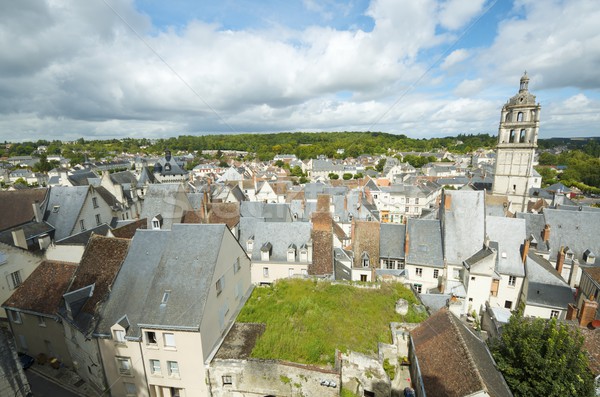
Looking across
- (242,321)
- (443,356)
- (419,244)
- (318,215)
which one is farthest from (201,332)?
(419,244)

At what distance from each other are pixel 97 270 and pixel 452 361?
24.2 metres

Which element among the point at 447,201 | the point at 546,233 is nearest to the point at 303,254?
the point at 447,201

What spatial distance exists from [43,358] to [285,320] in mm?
18637

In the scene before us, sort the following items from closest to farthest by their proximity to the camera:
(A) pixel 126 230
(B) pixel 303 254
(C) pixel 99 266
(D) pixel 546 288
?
(C) pixel 99 266, (D) pixel 546 288, (B) pixel 303 254, (A) pixel 126 230

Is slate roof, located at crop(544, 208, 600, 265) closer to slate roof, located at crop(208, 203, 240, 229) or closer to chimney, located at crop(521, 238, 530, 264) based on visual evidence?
chimney, located at crop(521, 238, 530, 264)

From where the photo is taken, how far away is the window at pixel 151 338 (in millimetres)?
17047

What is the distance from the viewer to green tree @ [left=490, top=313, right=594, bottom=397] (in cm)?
1464

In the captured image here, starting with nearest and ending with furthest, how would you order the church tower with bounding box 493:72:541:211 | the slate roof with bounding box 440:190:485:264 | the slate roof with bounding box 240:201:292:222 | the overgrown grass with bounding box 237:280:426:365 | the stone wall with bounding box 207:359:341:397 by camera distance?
the stone wall with bounding box 207:359:341:397
the overgrown grass with bounding box 237:280:426:365
the slate roof with bounding box 440:190:485:264
the slate roof with bounding box 240:201:292:222
the church tower with bounding box 493:72:541:211

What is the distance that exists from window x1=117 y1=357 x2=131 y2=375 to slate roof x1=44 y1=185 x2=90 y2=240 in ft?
71.4

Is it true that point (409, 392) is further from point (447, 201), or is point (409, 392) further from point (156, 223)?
point (156, 223)

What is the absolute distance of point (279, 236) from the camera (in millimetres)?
31062

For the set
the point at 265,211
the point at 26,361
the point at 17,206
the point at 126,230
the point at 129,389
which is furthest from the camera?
the point at 265,211

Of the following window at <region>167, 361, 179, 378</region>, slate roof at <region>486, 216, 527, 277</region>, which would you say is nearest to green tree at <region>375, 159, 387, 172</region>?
slate roof at <region>486, 216, 527, 277</region>

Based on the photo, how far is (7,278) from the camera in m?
23.2
